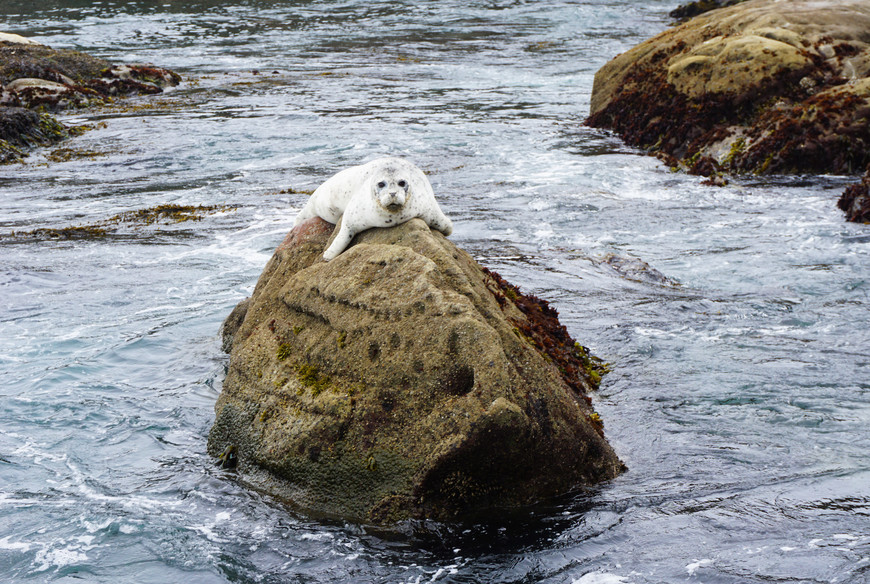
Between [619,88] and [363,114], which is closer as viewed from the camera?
[619,88]

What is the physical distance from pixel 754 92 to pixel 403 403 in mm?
12666

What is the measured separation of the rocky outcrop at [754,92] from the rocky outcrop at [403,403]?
978 centimetres

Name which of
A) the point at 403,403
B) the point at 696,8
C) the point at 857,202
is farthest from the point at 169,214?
the point at 696,8

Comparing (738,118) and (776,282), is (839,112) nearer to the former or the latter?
(738,118)

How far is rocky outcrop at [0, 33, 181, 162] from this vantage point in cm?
1894

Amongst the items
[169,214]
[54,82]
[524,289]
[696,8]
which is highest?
[696,8]

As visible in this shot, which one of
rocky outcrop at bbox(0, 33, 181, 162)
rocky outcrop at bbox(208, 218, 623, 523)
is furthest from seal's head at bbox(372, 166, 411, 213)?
rocky outcrop at bbox(0, 33, 181, 162)

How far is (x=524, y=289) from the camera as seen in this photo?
979 centimetres

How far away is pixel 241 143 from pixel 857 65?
472 inches

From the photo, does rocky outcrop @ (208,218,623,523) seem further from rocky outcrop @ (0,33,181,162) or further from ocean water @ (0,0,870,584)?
rocky outcrop @ (0,33,181,162)

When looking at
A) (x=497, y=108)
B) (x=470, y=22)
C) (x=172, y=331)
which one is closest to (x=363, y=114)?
(x=497, y=108)

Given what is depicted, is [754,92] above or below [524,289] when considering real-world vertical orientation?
above

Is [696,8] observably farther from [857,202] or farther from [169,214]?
[169,214]

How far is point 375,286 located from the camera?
6.14 m
